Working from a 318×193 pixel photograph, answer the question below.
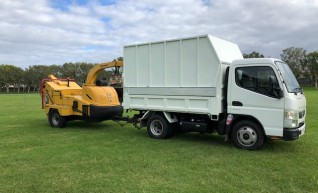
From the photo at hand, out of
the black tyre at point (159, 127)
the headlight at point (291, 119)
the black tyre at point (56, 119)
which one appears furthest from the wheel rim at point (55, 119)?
the headlight at point (291, 119)

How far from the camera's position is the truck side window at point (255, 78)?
8703mm

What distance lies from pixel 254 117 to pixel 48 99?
929 centimetres

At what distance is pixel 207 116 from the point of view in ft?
32.9

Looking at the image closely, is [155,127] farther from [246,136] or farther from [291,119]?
[291,119]

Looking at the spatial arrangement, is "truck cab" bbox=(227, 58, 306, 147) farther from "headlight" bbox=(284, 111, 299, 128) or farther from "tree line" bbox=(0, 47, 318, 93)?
"tree line" bbox=(0, 47, 318, 93)

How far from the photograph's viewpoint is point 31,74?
4168 inches

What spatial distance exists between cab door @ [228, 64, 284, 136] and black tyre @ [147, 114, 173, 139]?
229cm

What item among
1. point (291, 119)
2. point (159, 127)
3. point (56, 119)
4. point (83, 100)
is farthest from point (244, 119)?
point (56, 119)

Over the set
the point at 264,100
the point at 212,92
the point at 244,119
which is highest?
the point at 212,92

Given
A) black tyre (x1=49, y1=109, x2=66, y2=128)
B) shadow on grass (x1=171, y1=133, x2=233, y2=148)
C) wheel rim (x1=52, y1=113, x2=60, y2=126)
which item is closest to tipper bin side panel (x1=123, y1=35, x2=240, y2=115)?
shadow on grass (x1=171, y1=133, x2=233, y2=148)

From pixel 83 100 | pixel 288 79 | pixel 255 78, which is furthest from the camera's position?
pixel 83 100

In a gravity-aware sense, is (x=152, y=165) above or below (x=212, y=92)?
below

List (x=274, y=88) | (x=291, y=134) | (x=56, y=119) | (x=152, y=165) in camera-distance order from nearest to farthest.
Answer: (x=152, y=165), (x=291, y=134), (x=274, y=88), (x=56, y=119)

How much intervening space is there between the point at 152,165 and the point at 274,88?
12.0 ft
